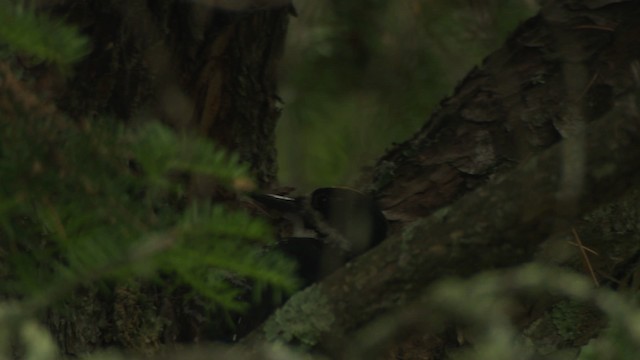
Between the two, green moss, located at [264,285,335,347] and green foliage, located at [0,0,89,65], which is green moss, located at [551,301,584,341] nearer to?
green moss, located at [264,285,335,347]

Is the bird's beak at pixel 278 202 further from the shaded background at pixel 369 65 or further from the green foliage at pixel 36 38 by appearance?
the green foliage at pixel 36 38

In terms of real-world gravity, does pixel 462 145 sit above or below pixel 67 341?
above

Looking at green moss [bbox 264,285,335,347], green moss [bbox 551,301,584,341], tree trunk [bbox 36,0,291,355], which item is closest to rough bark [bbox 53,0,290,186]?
tree trunk [bbox 36,0,291,355]

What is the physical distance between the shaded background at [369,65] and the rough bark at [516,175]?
0.15m

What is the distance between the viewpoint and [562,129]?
1770 millimetres

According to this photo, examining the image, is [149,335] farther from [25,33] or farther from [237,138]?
[25,33]

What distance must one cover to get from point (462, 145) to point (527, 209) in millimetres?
663

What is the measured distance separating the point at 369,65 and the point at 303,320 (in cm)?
32

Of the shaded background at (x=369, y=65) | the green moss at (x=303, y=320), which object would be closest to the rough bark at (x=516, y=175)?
the green moss at (x=303, y=320)

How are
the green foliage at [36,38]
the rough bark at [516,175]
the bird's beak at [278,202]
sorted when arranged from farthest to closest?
1. the bird's beak at [278,202]
2. the rough bark at [516,175]
3. the green foliage at [36,38]

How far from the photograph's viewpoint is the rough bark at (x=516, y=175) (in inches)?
47.1

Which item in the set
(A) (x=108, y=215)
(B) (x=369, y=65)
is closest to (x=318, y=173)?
(B) (x=369, y=65)

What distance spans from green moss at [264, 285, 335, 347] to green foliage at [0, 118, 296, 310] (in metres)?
0.23

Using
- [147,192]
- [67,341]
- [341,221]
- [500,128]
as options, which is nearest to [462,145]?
[500,128]
